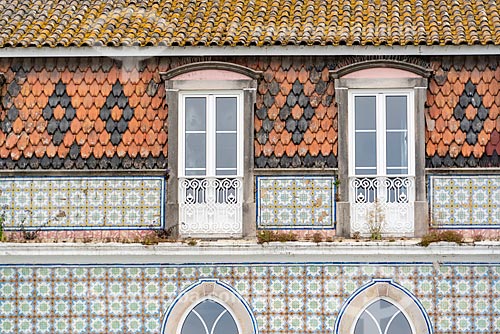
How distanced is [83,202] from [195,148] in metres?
1.96

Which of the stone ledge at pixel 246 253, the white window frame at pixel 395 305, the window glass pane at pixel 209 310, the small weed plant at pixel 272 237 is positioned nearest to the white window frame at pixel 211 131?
Answer: the small weed plant at pixel 272 237

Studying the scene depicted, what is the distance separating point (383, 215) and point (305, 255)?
4.61 feet

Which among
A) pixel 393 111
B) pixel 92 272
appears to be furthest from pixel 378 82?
pixel 92 272

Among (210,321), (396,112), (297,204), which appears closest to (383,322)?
(297,204)

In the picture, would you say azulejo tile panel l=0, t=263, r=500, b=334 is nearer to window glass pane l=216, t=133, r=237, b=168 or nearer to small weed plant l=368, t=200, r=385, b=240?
small weed plant l=368, t=200, r=385, b=240

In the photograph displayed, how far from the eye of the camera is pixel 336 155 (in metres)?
21.0

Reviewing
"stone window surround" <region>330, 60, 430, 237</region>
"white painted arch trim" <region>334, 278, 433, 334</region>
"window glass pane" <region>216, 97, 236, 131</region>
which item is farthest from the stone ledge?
"window glass pane" <region>216, 97, 236, 131</region>

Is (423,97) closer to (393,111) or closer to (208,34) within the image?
(393,111)

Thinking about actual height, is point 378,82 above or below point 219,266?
above

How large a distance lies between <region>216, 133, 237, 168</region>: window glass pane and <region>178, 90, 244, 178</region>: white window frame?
0.23 ft

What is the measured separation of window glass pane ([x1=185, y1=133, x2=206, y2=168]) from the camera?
21.1 metres

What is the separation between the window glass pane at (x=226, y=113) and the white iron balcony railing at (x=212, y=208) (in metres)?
0.84

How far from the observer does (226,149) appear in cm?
2108

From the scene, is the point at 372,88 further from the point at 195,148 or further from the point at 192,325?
the point at 192,325
